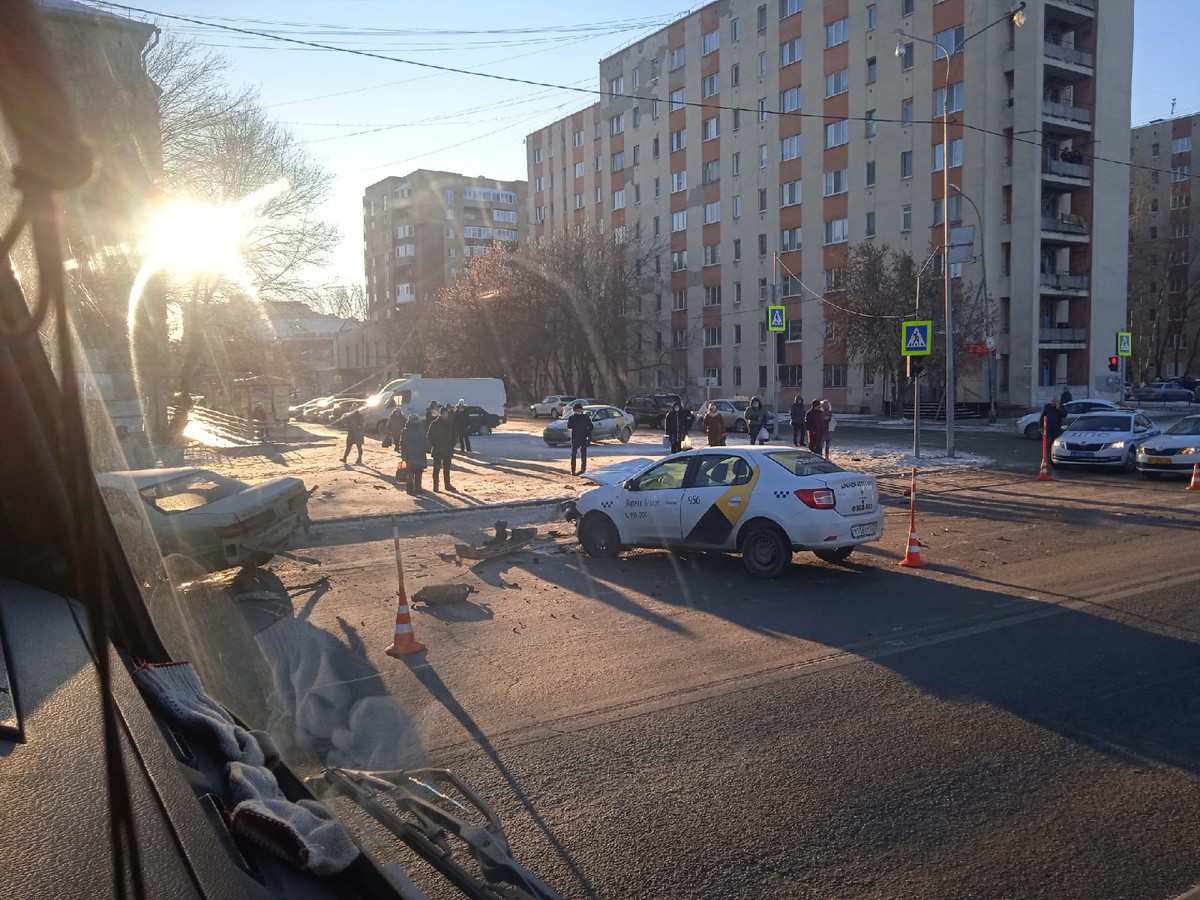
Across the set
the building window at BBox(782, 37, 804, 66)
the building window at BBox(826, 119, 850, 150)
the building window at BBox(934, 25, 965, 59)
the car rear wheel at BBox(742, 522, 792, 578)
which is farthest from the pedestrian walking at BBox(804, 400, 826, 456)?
the building window at BBox(782, 37, 804, 66)

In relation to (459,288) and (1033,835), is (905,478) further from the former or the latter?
(459,288)

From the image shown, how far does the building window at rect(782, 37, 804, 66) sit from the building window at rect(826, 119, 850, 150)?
465 cm

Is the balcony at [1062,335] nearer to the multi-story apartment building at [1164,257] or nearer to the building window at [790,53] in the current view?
the building window at [790,53]

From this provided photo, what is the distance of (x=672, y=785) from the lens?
480cm

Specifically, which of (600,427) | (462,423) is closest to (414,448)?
(462,423)

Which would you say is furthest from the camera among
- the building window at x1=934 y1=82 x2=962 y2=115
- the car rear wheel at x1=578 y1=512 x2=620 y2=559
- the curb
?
the building window at x1=934 y1=82 x2=962 y2=115

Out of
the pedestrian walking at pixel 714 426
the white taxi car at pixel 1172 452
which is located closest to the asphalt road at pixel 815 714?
the white taxi car at pixel 1172 452

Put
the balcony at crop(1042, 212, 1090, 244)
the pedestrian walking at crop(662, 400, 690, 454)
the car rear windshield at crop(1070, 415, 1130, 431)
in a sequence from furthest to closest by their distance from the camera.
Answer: the balcony at crop(1042, 212, 1090, 244), the pedestrian walking at crop(662, 400, 690, 454), the car rear windshield at crop(1070, 415, 1130, 431)

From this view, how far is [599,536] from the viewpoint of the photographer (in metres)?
11.9

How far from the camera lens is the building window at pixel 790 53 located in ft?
173

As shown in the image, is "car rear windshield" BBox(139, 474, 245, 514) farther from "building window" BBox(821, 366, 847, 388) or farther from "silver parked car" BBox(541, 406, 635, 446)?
"building window" BBox(821, 366, 847, 388)

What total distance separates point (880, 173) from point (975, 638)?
45884mm

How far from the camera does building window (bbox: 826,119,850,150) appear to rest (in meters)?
50.6

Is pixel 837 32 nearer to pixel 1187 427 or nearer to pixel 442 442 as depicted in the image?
pixel 1187 427
